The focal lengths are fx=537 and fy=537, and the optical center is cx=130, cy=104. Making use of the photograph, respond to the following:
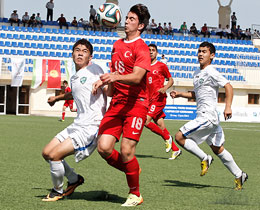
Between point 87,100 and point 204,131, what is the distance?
226cm

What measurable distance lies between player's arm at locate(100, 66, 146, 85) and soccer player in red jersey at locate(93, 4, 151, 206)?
3.8 inches

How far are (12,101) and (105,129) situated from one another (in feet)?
106

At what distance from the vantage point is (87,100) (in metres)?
5.74

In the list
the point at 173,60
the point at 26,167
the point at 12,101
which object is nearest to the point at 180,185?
the point at 26,167

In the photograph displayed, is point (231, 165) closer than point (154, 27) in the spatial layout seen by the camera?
Yes

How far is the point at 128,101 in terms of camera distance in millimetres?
5480

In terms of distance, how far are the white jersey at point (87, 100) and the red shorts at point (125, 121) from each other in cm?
22

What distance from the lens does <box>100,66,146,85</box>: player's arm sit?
15.9 feet

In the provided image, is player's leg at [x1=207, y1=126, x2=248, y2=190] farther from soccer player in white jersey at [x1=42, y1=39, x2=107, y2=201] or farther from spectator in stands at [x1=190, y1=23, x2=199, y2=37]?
spectator in stands at [x1=190, y1=23, x2=199, y2=37]

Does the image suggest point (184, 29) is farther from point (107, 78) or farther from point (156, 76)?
point (107, 78)

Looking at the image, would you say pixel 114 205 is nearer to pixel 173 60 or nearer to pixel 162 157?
pixel 162 157

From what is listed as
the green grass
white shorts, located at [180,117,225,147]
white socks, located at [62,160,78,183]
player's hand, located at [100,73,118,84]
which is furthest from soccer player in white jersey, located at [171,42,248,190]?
player's hand, located at [100,73,118,84]

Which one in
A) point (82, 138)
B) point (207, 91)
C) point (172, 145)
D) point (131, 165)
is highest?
point (207, 91)

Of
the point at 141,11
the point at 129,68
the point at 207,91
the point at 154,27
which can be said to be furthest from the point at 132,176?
the point at 154,27
